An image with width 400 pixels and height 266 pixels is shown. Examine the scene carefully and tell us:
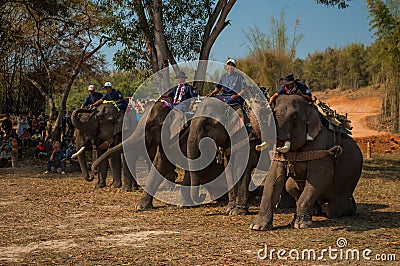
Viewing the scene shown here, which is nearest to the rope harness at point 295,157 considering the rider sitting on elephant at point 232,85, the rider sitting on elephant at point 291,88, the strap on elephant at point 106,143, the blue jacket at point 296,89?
the rider sitting on elephant at point 291,88

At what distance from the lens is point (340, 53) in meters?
82.2

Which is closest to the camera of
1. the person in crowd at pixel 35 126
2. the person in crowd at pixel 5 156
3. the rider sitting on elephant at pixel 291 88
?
the rider sitting on elephant at pixel 291 88

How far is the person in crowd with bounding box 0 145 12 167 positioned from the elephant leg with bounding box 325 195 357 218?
14.9 meters

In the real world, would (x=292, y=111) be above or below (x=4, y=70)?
below

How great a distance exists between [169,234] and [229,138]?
3.03 metres

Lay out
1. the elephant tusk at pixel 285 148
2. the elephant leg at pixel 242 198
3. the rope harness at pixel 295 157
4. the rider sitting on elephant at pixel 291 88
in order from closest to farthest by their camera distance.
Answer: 1. the elephant tusk at pixel 285 148
2. the rope harness at pixel 295 157
3. the rider sitting on elephant at pixel 291 88
4. the elephant leg at pixel 242 198

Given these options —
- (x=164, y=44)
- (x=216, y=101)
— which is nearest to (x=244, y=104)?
(x=216, y=101)

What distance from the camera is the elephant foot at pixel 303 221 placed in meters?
9.02

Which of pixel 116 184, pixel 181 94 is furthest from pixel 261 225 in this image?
pixel 116 184

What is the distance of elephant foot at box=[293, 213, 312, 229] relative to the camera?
29.6 ft

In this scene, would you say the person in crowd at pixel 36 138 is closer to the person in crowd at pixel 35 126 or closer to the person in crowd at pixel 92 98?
the person in crowd at pixel 35 126

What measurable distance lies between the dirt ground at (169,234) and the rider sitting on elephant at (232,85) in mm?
2129

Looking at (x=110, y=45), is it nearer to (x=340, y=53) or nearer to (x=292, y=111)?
(x=292, y=111)

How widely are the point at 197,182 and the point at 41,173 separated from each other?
33.5 ft
